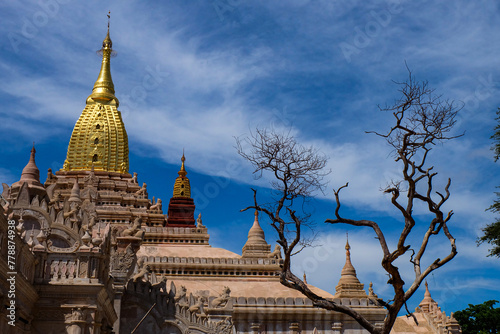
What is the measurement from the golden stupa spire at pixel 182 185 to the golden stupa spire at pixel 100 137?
2370cm

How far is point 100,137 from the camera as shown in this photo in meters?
72.9

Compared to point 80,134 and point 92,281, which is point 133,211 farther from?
point 92,281

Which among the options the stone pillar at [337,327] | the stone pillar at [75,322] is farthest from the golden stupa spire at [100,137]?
the stone pillar at [75,322]

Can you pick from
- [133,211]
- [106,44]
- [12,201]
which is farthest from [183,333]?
[106,44]

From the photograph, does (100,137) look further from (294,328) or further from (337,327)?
(337,327)

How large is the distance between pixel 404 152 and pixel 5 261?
11.1 meters

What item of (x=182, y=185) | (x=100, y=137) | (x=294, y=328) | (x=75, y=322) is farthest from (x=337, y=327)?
(x=182, y=185)

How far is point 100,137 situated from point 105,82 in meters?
8.33

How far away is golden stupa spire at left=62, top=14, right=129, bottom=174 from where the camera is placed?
71.7 metres

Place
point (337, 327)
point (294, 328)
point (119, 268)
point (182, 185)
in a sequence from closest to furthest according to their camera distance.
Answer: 1. point (119, 268)
2. point (337, 327)
3. point (294, 328)
4. point (182, 185)

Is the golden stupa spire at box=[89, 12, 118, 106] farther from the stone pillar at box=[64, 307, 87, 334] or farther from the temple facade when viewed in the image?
the stone pillar at box=[64, 307, 87, 334]

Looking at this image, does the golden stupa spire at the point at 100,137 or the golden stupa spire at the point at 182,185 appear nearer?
the golden stupa spire at the point at 100,137

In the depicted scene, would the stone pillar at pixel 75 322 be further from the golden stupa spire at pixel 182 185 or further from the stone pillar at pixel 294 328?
the golden stupa spire at pixel 182 185

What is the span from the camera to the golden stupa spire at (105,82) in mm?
77438
